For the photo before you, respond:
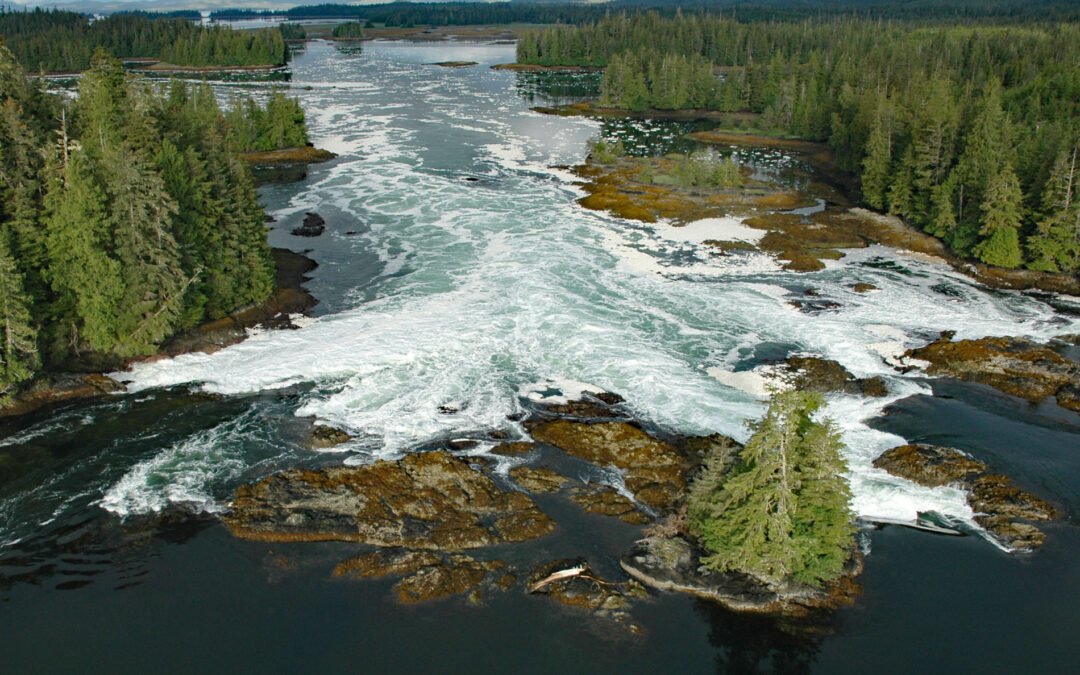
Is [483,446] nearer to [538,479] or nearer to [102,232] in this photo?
[538,479]

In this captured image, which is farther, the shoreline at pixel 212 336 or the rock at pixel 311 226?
the rock at pixel 311 226

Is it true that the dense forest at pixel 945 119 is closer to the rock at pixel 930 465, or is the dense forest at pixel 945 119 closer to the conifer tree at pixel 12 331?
the rock at pixel 930 465

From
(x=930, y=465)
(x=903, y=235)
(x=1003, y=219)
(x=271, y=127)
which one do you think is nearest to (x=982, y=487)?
(x=930, y=465)

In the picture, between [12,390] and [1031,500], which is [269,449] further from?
[1031,500]

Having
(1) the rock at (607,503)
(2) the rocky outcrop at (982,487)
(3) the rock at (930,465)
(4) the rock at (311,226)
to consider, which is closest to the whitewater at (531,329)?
(3) the rock at (930,465)

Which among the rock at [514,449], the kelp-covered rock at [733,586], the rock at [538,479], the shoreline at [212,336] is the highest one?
the shoreline at [212,336]

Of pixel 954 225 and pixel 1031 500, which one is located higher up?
pixel 954 225

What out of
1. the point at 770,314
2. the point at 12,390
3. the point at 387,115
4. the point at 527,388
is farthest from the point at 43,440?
the point at 387,115
